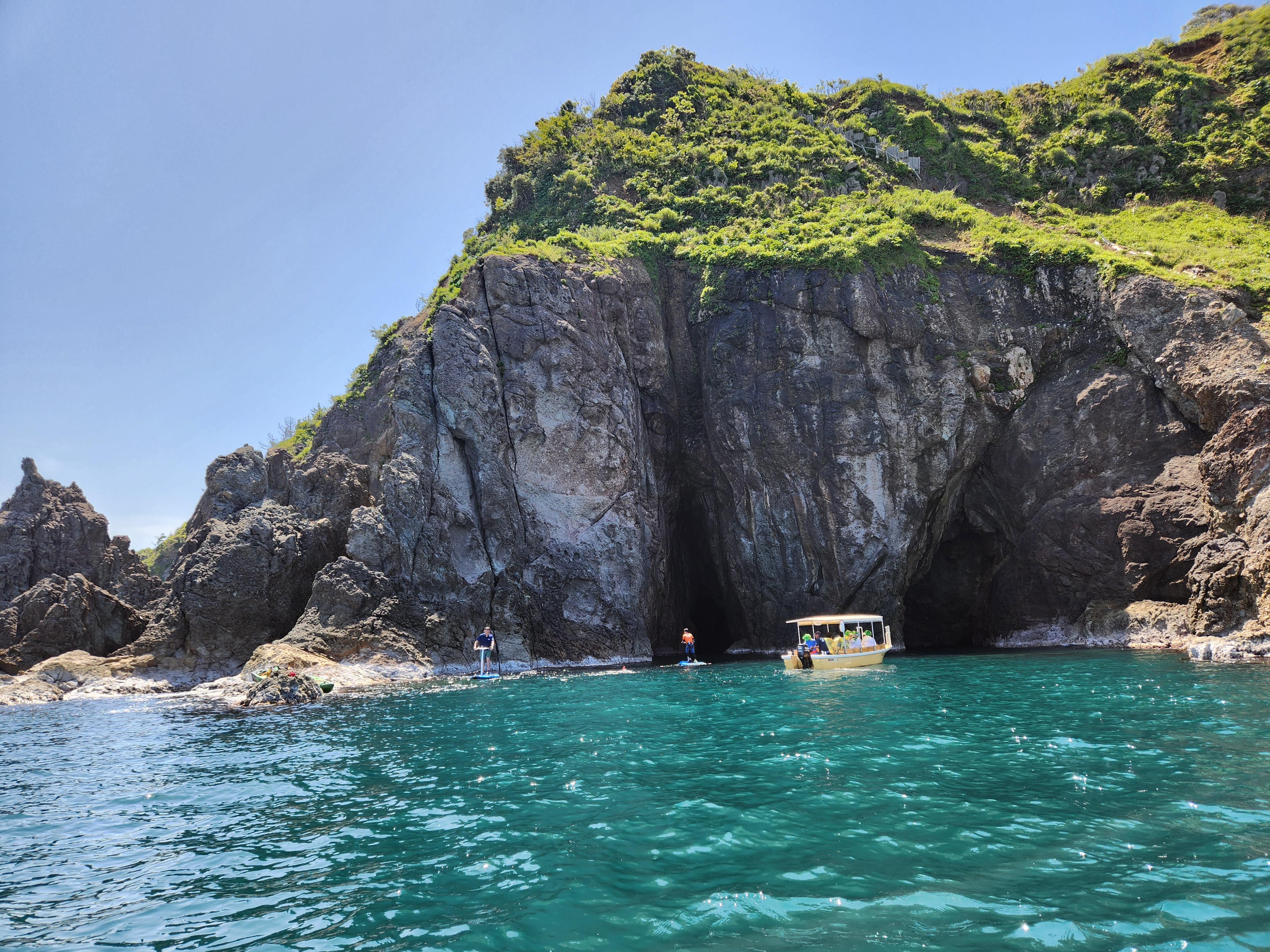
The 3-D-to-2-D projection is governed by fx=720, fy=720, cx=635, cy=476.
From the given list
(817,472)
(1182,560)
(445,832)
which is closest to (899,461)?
(817,472)

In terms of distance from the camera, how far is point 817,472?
3916cm

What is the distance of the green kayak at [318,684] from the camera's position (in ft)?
84.8

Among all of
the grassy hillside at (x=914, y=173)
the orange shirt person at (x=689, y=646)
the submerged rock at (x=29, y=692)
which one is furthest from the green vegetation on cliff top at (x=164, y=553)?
the orange shirt person at (x=689, y=646)

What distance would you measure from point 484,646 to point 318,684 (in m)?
7.63

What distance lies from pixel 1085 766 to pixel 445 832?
8838 mm

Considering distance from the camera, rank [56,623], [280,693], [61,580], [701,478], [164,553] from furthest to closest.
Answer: [164,553]
[701,478]
[61,580]
[56,623]
[280,693]

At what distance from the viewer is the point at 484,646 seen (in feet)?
110

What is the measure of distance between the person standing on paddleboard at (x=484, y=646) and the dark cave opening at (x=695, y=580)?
511 inches

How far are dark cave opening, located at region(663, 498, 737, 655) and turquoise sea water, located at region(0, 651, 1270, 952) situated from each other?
27898 mm

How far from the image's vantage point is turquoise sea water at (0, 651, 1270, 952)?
232 inches

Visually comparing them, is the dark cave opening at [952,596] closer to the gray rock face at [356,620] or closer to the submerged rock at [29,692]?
the gray rock face at [356,620]

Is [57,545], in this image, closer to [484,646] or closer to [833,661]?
[484,646]

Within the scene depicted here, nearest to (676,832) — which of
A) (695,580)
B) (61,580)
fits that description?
(695,580)

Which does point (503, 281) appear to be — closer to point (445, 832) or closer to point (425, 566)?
point (425, 566)
